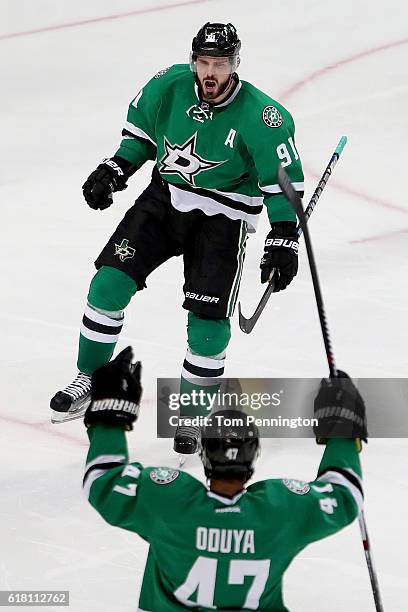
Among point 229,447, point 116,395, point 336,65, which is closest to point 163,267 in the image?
point 336,65

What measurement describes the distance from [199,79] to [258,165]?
1.05ft

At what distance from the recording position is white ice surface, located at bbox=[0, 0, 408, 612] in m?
3.59

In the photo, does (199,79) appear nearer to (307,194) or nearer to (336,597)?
(336,597)

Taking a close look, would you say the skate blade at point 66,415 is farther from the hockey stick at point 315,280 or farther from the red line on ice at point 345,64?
the red line on ice at point 345,64

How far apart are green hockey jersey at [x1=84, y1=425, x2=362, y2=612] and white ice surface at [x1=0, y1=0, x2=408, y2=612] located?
101cm

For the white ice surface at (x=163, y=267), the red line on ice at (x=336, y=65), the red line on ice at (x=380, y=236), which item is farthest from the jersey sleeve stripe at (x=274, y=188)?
the red line on ice at (x=336, y=65)

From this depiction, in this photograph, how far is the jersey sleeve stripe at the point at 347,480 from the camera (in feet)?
7.99

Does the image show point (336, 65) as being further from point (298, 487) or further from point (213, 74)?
point (298, 487)

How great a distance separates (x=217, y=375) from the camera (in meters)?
4.11

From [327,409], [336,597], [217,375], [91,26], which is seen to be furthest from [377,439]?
[91,26]

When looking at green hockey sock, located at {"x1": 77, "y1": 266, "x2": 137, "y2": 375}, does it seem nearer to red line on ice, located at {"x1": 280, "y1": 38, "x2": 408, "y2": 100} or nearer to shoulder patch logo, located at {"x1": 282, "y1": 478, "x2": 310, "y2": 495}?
shoulder patch logo, located at {"x1": 282, "y1": 478, "x2": 310, "y2": 495}

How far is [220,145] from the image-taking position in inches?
153

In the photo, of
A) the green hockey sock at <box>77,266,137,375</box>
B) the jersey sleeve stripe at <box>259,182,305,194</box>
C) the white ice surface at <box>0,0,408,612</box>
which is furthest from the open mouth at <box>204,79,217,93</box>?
the white ice surface at <box>0,0,408,612</box>

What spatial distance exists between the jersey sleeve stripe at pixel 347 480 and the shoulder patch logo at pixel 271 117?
1650 millimetres
